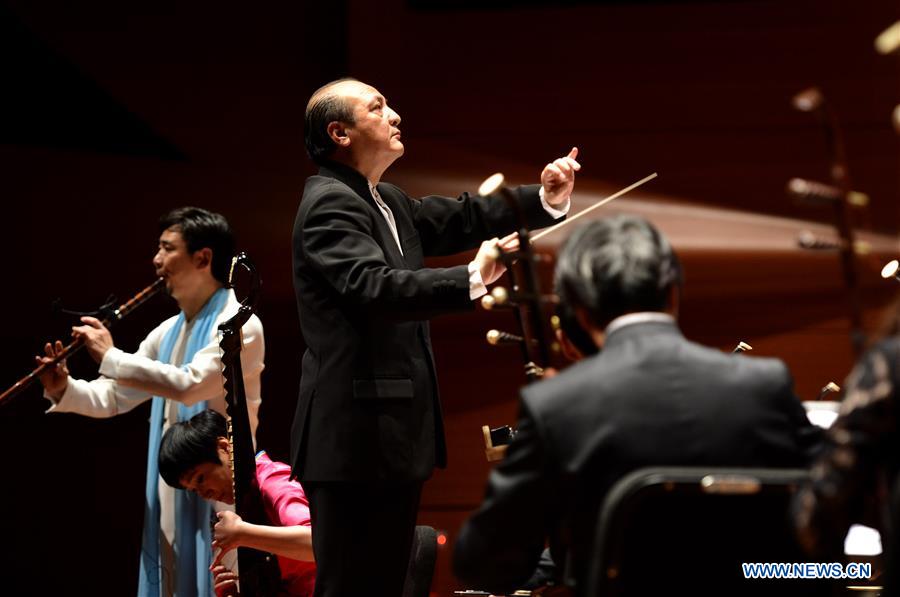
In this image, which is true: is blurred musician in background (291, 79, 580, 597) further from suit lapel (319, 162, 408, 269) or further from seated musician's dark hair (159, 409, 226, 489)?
seated musician's dark hair (159, 409, 226, 489)

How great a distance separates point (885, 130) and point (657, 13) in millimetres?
875

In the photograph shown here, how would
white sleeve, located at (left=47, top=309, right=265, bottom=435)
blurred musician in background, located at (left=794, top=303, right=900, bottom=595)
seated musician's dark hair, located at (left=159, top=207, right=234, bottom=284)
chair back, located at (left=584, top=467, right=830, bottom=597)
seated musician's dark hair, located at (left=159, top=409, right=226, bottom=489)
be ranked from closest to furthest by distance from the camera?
blurred musician in background, located at (left=794, top=303, right=900, bottom=595)
chair back, located at (left=584, top=467, right=830, bottom=597)
seated musician's dark hair, located at (left=159, top=409, right=226, bottom=489)
white sleeve, located at (left=47, top=309, right=265, bottom=435)
seated musician's dark hair, located at (left=159, top=207, right=234, bottom=284)

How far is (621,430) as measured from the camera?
4.73 ft

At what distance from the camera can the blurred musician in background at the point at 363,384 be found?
2320mm

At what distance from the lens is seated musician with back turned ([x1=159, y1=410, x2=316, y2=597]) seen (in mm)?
2609

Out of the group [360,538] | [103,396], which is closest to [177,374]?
[103,396]

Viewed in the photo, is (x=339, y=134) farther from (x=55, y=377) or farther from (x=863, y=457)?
(x=863, y=457)

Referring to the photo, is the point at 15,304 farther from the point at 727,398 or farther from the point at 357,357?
the point at 727,398

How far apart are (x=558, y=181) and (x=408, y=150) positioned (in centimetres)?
160

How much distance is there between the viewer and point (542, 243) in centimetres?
420

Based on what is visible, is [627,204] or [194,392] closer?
[194,392]

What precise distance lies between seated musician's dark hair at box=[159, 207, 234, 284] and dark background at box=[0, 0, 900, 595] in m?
0.61

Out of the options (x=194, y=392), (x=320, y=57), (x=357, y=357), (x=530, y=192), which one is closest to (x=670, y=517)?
(x=357, y=357)

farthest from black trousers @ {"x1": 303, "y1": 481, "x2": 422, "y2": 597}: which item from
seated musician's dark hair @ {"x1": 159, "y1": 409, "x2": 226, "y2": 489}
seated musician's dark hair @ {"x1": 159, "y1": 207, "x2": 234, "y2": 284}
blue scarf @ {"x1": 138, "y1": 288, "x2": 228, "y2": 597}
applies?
seated musician's dark hair @ {"x1": 159, "y1": 207, "x2": 234, "y2": 284}
